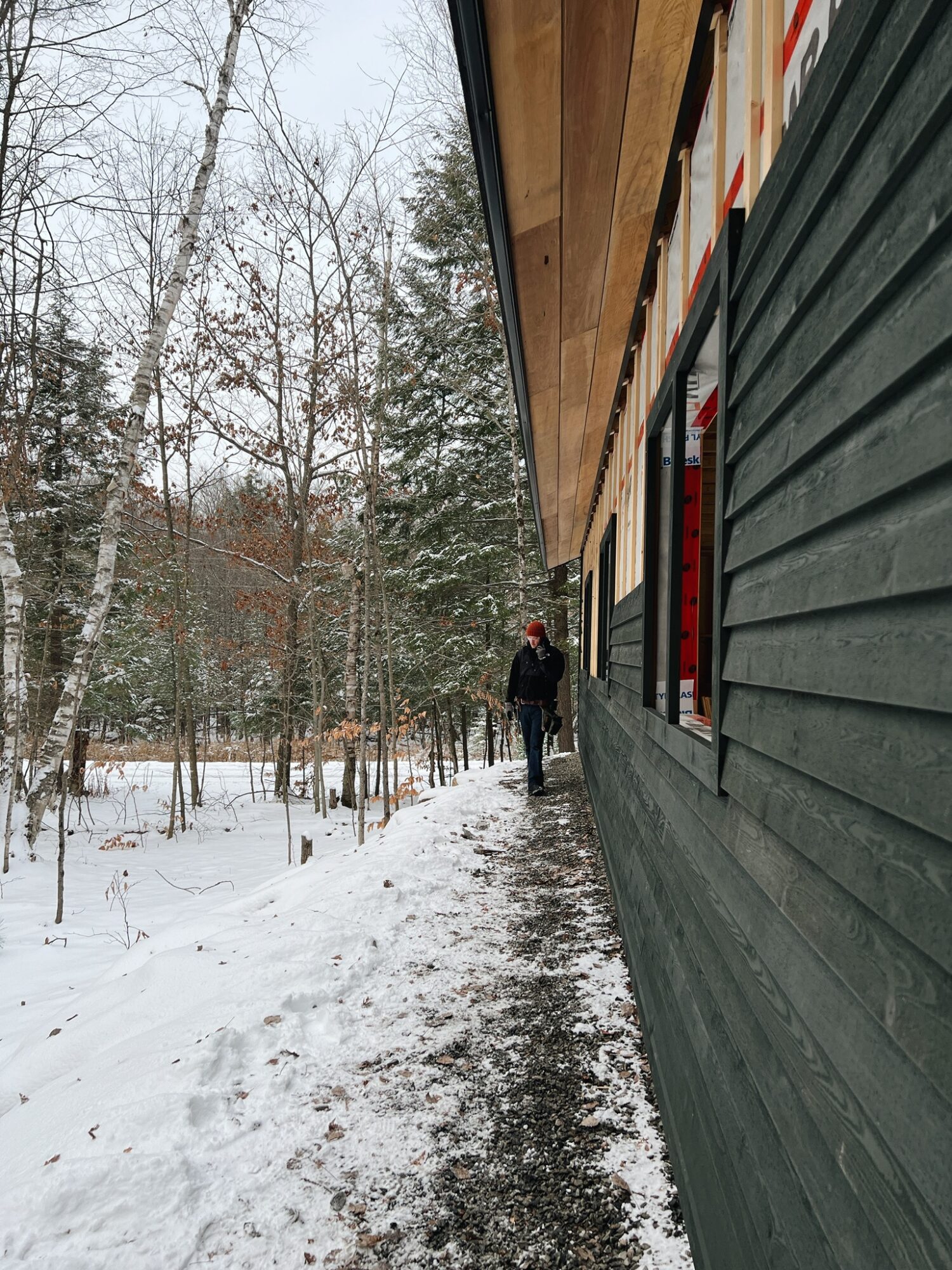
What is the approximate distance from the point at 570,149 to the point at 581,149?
5cm

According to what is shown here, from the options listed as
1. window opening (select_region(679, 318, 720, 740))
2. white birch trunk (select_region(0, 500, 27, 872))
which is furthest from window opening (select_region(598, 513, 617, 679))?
white birch trunk (select_region(0, 500, 27, 872))

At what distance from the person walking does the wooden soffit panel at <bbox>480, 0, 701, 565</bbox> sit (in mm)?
4058

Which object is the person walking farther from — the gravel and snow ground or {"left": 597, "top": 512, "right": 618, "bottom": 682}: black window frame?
the gravel and snow ground

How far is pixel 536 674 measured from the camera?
798 centimetres

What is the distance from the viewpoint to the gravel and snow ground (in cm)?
Answer: 198

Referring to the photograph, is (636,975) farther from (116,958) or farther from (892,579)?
(116,958)

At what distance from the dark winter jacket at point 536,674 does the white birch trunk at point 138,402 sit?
449 cm

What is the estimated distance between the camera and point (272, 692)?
Answer: 16828 mm

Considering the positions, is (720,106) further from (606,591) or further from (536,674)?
(536,674)

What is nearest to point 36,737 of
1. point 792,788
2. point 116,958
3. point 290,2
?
point 116,958

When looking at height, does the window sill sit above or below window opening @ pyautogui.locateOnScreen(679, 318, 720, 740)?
below

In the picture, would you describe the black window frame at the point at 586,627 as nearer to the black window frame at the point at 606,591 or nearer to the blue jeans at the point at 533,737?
the blue jeans at the point at 533,737

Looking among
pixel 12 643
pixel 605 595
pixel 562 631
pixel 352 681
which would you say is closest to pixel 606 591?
pixel 605 595

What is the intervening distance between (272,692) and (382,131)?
11959 mm
